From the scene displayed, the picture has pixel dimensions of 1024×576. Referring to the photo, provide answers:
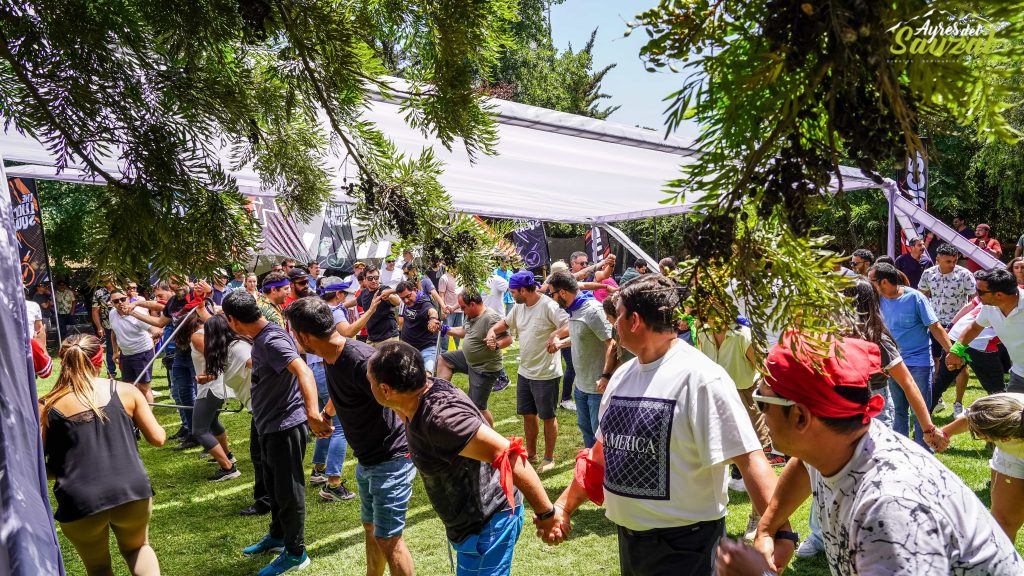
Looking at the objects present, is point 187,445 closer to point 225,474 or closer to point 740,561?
point 225,474

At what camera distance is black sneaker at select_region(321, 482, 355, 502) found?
7.04 meters

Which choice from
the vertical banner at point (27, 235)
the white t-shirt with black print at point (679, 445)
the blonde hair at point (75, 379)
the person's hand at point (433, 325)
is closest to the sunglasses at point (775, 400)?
the white t-shirt with black print at point (679, 445)

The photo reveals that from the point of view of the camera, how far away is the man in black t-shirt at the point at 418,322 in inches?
376

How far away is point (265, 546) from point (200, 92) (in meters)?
4.83

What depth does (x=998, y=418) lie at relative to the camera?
3512 millimetres

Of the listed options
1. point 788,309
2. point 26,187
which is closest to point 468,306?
point 26,187

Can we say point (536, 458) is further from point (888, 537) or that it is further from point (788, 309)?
point (788, 309)

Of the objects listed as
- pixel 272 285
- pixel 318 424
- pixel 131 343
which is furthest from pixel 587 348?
pixel 131 343

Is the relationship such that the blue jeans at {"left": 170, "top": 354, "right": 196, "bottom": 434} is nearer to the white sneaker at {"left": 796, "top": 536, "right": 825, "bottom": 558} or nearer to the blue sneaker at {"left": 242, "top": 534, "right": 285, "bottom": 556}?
the blue sneaker at {"left": 242, "top": 534, "right": 285, "bottom": 556}

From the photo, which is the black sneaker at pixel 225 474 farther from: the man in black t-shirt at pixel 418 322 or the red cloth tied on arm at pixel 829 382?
the red cloth tied on arm at pixel 829 382

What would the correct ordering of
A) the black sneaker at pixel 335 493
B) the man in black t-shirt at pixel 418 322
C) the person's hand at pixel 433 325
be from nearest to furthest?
the black sneaker at pixel 335 493, the person's hand at pixel 433 325, the man in black t-shirt at pixel 418 322

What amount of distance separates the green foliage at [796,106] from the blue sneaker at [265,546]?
5849mm

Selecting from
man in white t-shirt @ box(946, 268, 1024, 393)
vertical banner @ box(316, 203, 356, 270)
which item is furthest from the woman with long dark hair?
vertical banner @ box(316, 203, 356, 270)

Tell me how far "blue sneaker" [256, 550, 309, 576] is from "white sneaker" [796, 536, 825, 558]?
383cm
